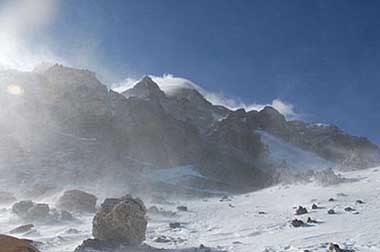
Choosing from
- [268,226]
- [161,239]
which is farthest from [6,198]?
[268,226]

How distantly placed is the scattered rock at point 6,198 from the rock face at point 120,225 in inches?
A: 1032

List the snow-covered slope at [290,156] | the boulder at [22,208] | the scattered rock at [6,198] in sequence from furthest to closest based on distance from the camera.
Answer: the snow-covered slope at [290,156] → the scattered rock at [6,198] → the boulder at [22,208]

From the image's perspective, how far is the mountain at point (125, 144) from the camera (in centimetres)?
6447

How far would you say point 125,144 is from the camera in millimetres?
83500

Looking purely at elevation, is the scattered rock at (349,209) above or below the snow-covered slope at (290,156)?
below

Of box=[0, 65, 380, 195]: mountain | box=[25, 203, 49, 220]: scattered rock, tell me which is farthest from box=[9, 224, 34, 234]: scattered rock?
box=[0, 65, 380, 195]: mountain

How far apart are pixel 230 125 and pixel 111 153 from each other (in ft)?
98.3

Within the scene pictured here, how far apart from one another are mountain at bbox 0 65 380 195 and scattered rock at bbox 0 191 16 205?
4421 mm

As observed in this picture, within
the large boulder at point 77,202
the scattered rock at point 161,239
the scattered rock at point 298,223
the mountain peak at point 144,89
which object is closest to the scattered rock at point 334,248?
the scattered rock at point 298,223

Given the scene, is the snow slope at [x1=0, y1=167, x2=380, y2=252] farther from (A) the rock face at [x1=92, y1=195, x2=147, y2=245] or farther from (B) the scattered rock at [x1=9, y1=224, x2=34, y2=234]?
(A) the rock face at [x1=92, y1=195, x2=147, y2=245]

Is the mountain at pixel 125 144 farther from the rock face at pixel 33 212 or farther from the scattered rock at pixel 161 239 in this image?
the scattered rock at pixel 161 239

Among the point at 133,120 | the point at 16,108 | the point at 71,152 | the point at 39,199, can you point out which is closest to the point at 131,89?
the point at 133,120

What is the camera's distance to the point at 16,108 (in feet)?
267

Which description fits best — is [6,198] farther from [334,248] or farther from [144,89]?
[144,89]
